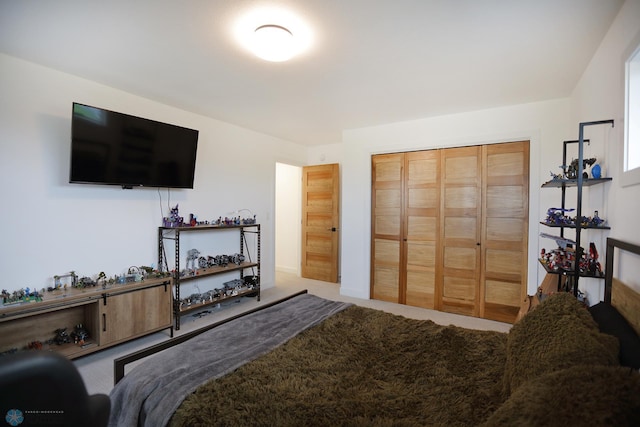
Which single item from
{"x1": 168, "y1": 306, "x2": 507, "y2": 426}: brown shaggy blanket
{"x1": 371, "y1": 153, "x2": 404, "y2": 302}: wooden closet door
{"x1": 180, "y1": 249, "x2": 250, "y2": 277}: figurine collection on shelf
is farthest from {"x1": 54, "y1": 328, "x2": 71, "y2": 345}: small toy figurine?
{"x1": 371, "y1": 153, "x2": 404, "y2": 302}: wooden closet door

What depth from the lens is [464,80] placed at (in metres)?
2.73

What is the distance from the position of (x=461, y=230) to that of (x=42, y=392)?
3.94m

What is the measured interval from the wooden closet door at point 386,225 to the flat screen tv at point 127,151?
2545 millimetres

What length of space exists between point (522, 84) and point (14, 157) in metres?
4.61

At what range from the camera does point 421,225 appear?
398 centimetres

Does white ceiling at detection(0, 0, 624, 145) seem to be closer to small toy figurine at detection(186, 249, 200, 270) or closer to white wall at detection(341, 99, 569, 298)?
white wall at detection(341, 99, 569, 298)

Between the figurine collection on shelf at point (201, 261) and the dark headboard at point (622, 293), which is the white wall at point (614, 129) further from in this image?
the figurine collection on shelf at point (201, 261)

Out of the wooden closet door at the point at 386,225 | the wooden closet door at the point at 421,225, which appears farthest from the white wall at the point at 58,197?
the wooden closet door at the point at 421,225

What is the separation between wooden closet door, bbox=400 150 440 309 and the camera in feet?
12.8

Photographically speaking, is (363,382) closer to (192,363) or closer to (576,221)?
(192,363)

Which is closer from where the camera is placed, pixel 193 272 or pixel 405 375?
pixel 405 375

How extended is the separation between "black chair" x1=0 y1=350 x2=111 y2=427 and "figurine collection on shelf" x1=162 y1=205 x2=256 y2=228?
9.62 feet

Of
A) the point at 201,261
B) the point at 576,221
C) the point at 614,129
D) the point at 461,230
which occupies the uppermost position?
the point at 614,129

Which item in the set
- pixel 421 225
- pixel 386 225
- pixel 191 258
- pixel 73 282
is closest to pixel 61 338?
pixel 73 282
